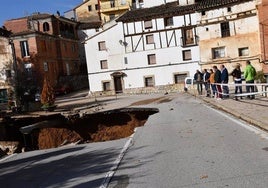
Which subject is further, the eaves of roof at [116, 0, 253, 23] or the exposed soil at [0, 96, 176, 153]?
the eaves of roof at [116, 0, 253, 23]

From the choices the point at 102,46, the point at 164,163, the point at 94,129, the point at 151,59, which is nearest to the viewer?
the point at 164,163

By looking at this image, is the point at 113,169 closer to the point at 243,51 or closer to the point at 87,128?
the point at 87,128

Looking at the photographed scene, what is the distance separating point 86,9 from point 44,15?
17.8 metres

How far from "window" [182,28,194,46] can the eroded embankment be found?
20.7 m

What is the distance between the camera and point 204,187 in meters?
5.82

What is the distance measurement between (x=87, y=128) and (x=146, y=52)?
21.2 m

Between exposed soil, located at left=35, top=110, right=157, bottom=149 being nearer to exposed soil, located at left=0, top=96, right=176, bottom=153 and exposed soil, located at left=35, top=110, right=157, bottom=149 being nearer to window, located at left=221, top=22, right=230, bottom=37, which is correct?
exposed soil, located at left=0, top=96, right=176, bottom=153

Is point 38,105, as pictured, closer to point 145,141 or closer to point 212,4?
point 212,4

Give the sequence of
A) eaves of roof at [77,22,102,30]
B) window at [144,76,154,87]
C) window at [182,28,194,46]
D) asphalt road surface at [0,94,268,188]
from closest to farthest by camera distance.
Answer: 1. asphalt road surface at [0,94,268,188]
2. window at [182,28,194,46]
3. window at [144,76,154,87]
4. eaves of roof at [77,22,102,30]

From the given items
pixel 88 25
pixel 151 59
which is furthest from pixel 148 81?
pixel 88 25

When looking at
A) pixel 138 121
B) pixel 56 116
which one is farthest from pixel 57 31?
pixel 138 121

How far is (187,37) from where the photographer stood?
147 feet

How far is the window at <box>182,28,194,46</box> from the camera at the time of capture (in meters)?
44.5

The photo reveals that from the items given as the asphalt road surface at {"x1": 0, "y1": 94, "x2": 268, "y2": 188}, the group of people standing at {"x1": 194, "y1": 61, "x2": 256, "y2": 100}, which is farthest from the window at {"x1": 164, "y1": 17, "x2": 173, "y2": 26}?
the asphalt road surface at {"x1": 0, "y1": 94, "x2": 268, "y2": 188}
